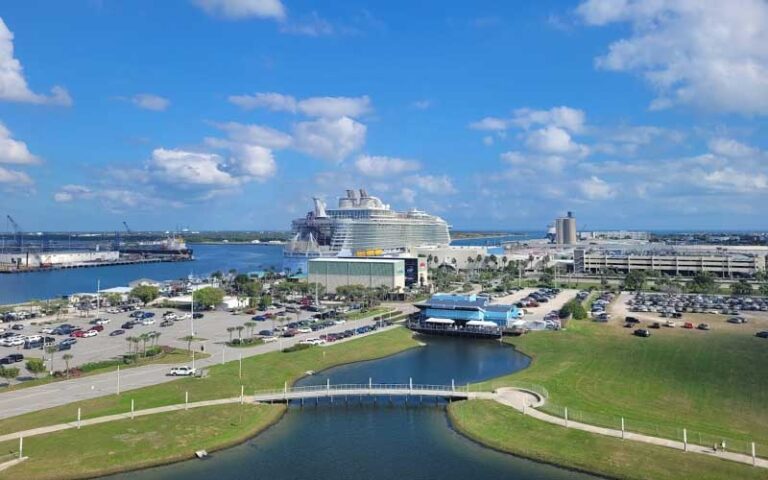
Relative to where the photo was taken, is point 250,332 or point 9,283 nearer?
point 250,332

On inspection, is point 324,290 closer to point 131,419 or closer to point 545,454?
point 131,419

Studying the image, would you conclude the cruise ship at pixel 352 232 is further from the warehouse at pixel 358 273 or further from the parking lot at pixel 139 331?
the parking lot at pixel 139 331

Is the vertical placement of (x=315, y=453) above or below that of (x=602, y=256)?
below

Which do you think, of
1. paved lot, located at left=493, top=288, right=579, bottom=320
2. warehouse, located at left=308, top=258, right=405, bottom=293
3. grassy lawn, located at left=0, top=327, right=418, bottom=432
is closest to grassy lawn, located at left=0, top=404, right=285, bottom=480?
grassy lawn, located at left=0, top=327, right=418, bottom=432

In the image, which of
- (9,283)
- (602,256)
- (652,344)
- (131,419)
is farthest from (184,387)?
(9,283)

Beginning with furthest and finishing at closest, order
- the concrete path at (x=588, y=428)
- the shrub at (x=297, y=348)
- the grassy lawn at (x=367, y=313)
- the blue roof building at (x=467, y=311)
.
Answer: the grassy lawn at (x=367, y=313)
the blue roof building at (x=467, y=311)
the shrub at (x=297, y=348)
the concrete path at (x=588, y=428)

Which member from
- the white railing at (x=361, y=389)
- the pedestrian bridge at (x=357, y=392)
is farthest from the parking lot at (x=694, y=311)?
the pedestrian bridge at (x=357, y=392)

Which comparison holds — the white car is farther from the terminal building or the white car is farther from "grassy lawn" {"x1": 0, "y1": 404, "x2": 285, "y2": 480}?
the terminal building
